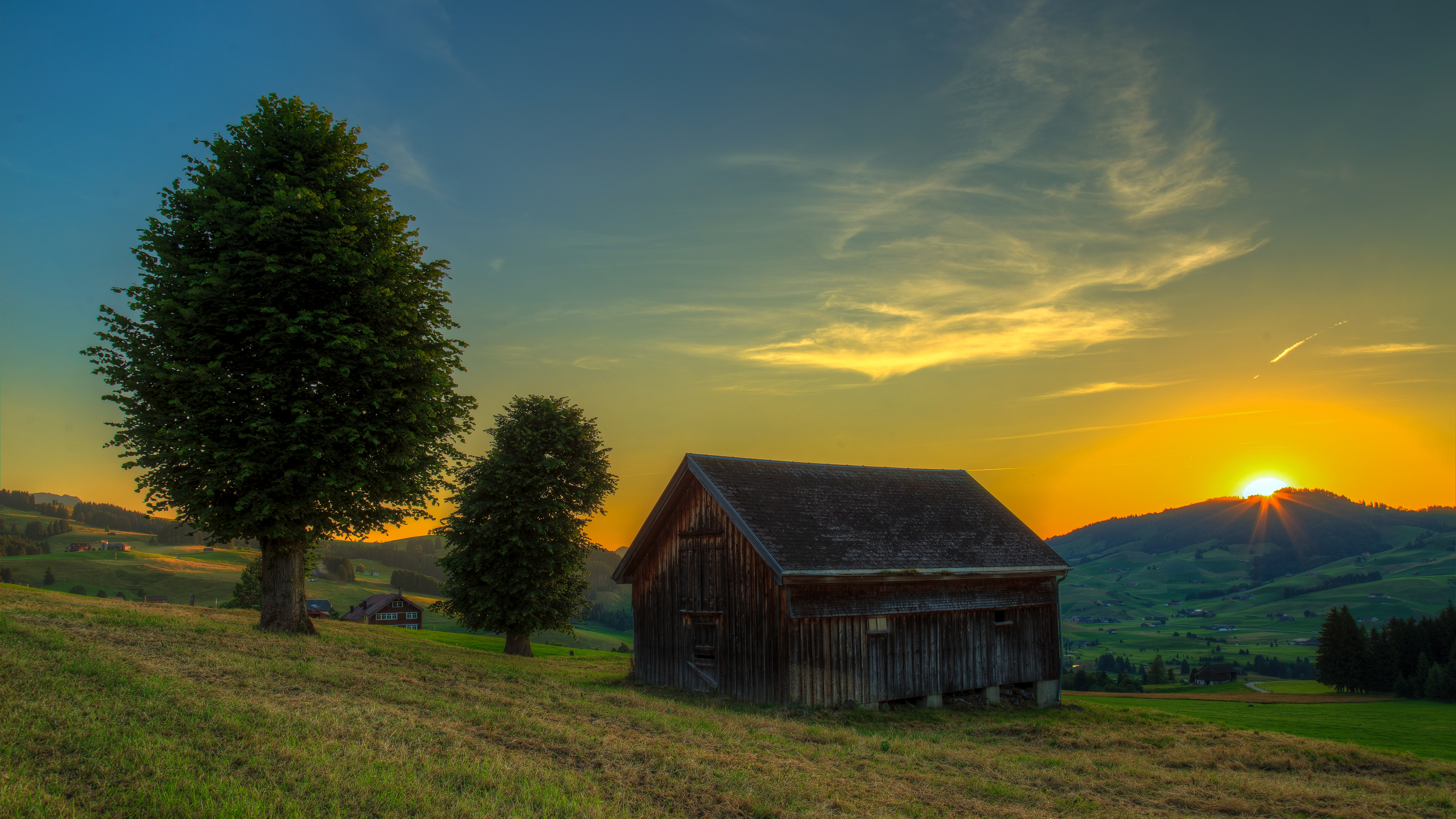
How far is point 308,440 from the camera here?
2169cm

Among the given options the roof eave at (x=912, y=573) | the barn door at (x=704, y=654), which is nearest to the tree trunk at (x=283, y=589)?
the barn door at (x=704, y=654)

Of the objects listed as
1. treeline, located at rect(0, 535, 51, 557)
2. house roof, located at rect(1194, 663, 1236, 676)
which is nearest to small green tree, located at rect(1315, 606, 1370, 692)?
house roof, located at rect(1194, 663, 1236, 676)

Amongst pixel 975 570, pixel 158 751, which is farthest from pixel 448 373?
pixel 975 570

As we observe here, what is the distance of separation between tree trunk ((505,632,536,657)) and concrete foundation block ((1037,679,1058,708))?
24.8m

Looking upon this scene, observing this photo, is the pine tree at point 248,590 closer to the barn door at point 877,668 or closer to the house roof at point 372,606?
the house roof at point 372,606

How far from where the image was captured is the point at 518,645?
40000mm

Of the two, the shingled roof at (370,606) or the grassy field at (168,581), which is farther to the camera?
the grassy field at (168,581)

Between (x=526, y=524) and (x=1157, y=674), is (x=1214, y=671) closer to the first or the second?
(x=1157, y=674)

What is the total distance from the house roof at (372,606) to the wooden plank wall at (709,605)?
107527 millimetres

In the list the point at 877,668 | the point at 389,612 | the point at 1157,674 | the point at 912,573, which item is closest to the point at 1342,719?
the point at 912,573

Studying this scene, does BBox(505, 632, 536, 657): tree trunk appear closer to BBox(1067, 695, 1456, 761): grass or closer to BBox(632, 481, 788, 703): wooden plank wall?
BBox(632, 481, 788, 703): wooden plank wall

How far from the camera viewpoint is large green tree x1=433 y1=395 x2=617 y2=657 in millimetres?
37219

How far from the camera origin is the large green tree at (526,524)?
122 feet

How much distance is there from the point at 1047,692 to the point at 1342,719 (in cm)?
3473
